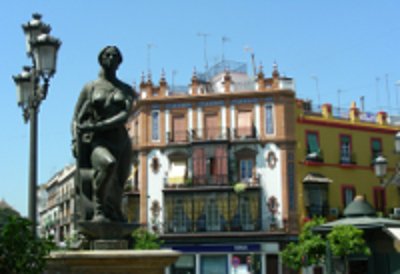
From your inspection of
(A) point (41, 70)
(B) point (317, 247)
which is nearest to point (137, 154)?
(B) point (317, 247)

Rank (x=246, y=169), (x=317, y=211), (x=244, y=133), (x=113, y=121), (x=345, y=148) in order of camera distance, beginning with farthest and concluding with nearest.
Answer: (x=345, y=148)
(x=244, y=133)
(x=246, y=169)
(x=317, y=211)
(x=113, y=121)

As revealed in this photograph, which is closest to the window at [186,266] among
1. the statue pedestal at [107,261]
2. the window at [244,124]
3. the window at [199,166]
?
the window at [199,166]

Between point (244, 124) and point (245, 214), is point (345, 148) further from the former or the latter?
point (245, 214)

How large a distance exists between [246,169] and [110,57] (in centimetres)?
3711

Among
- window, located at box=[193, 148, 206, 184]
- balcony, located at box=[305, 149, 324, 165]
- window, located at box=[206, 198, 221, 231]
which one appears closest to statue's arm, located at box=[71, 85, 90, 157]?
window, located at box=[206, 198, 221, 231]

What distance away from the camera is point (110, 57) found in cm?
761

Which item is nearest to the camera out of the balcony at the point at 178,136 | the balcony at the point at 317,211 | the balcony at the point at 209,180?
the balcony at the point at 209,180

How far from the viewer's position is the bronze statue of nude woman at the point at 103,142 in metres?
7.14

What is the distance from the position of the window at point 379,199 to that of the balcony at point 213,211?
9.76 metres

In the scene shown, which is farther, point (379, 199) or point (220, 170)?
point (379, 199)

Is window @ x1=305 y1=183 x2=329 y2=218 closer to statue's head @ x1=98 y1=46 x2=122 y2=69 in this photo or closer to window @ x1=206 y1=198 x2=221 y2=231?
window @ x1=206 y1=198 x2=221 y2=231

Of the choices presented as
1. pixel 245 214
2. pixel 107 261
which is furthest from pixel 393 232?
pixel 245 214

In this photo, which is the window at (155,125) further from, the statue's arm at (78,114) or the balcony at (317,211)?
the statue's arm at (78,114)

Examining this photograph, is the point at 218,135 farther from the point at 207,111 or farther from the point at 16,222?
the point at 16,222
